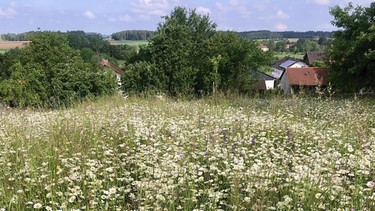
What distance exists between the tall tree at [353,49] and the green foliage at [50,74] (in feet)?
56.4

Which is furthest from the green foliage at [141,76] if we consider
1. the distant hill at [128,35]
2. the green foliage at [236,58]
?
the distant hill at [128,35]

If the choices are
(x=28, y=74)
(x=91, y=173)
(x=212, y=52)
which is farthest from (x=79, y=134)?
(x=28, y=74)

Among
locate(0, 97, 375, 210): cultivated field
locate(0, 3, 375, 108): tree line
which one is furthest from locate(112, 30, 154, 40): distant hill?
locate(0, 97, 375, 210): cultivated field

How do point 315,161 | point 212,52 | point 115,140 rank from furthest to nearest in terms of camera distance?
point 212,52
point 115,140
point 315,161

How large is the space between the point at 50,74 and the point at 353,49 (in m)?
37.6

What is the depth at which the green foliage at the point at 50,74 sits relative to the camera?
33656 millimetres

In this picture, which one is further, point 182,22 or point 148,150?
point 182,22

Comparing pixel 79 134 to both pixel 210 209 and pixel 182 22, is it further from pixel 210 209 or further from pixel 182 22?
pixel 182 22

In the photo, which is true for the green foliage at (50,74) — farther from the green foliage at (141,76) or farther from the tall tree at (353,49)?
the tall tree at (353,49)

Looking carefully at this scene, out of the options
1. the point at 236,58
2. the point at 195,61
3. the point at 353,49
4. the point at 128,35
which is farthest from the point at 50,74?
the point at 128,35

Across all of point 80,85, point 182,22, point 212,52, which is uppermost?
point 182,22

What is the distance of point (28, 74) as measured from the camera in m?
40.6

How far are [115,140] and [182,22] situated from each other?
51.4 meters

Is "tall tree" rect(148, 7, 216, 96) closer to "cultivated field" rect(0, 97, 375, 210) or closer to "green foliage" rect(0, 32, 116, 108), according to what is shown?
"green foliage" rect(0, 32, 116, 108)
